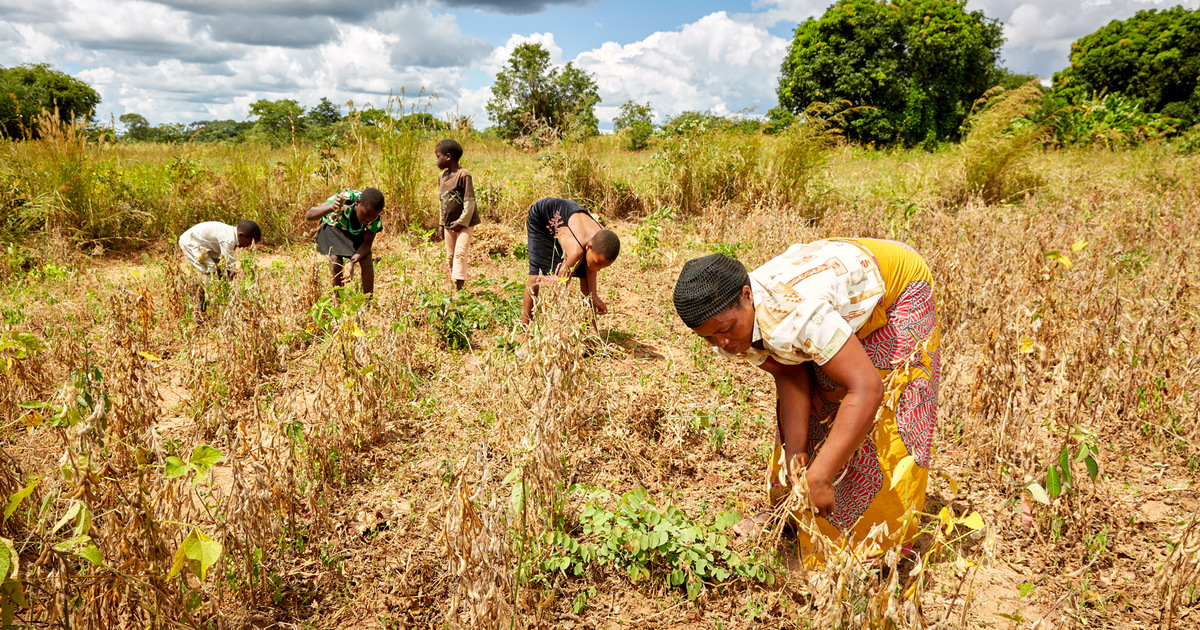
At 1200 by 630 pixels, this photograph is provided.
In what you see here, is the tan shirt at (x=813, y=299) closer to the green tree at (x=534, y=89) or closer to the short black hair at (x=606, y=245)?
the short black hair at (x=606, y=245)

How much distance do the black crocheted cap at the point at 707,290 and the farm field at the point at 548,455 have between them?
2.09 ft

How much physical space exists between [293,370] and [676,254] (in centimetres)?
369

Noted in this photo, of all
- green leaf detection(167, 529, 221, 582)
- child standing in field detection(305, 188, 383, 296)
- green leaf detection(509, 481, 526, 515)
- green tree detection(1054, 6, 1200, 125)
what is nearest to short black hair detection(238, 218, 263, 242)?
child standing in field detection(305, 188, 383, 296)

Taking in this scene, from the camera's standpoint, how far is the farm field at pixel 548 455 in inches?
63.4

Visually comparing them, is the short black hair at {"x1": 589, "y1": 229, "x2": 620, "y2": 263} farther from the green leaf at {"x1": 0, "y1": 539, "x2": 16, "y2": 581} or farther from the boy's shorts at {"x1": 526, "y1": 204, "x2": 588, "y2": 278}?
the green leaf at {"x1": 0, "y1": 539, "x2": 16, "y2": 581}

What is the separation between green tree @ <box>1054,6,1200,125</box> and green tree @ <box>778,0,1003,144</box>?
12.7 feet

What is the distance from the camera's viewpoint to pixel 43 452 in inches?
110

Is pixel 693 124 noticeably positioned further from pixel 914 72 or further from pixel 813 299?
pixel 914 72

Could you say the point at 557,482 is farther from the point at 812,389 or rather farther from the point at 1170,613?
the point at 1170,613

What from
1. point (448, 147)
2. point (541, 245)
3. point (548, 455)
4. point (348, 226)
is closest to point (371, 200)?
point (348, 226)

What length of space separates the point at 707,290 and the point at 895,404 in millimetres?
759

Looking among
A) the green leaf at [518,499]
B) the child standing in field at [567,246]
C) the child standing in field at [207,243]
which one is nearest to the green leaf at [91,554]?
the green leaf at [518,499]

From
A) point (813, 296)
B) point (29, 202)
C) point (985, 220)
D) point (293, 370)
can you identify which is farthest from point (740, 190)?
point (29, 202)

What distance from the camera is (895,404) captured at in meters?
1.92
